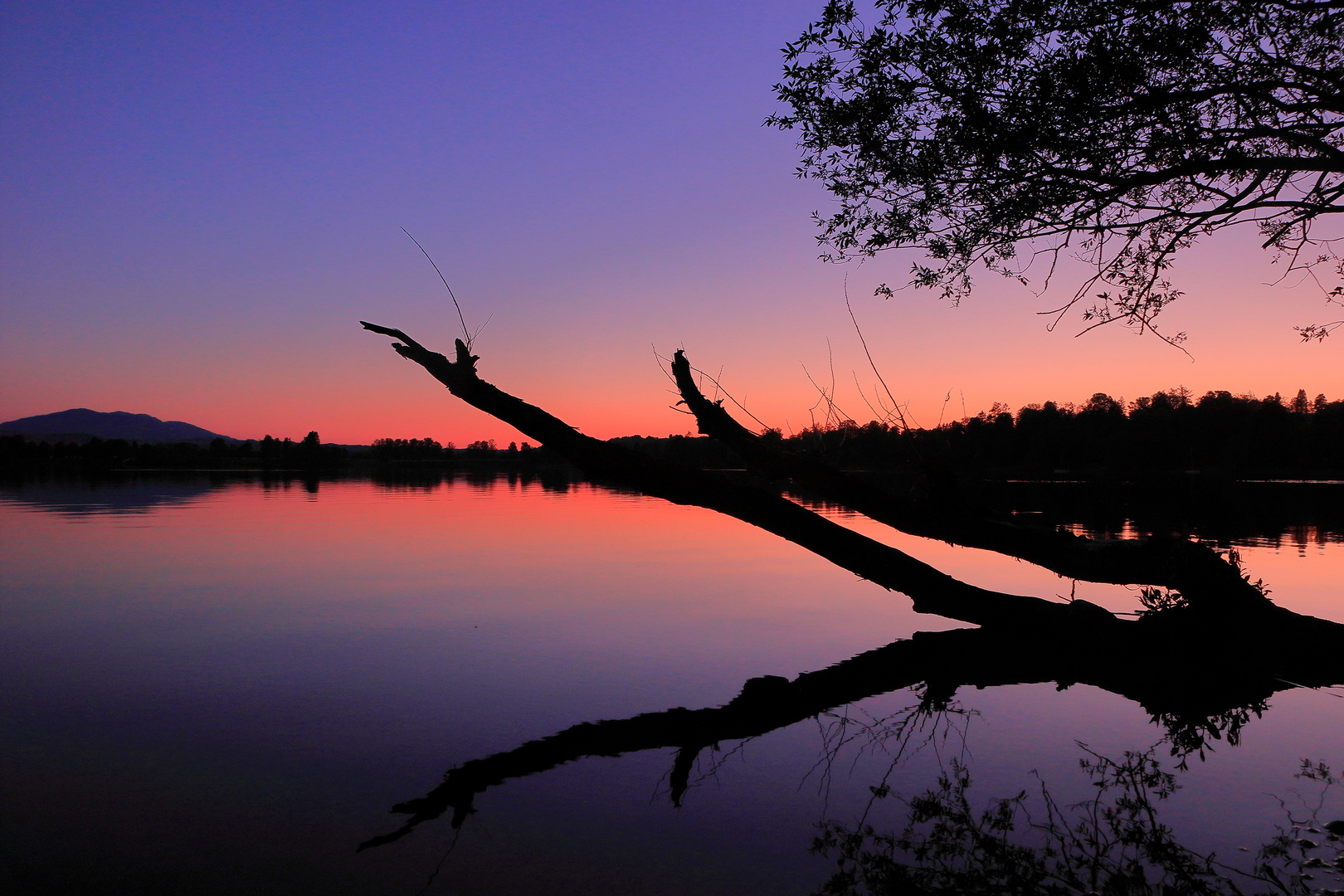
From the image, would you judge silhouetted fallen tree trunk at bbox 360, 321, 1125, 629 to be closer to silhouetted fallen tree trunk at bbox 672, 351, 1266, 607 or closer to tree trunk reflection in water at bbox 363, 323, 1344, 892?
tree trunk reflection in water at bbox 363, 323, 1344, 892

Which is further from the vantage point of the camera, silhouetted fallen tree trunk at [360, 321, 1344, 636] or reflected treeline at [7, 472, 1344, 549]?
reflected treeline at [7, 472, 1344, 549]

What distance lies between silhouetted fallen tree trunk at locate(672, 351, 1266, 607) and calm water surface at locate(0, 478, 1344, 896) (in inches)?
55.6

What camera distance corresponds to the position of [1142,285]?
941 centimetres

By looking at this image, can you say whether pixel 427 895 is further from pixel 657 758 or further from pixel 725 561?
pixel 725 561

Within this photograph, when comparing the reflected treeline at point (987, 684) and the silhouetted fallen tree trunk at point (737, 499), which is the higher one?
the silhouetted fallen tree trunk at point (737, 499)

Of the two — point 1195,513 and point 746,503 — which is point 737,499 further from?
point 1195,513

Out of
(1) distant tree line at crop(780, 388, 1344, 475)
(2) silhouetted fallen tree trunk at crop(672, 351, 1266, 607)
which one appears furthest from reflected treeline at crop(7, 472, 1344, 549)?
(1) distant tree line at crop(780, 388, 1344, 475)

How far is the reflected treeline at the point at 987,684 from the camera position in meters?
6.62

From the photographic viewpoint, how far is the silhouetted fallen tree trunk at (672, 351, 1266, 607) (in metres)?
8.64

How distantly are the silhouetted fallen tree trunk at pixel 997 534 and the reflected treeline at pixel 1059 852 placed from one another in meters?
3.08

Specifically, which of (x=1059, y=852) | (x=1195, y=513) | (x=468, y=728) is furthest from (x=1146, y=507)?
(x=468, y=728)

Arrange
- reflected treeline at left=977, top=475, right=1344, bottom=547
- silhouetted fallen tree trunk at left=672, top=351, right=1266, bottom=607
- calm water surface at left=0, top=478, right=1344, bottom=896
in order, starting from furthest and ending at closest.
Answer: reflected treeline at left=977, top=475, right=1344, bottom=547 < silhouetted fallen tree trunk at left=672, top=351, right=1266, bottom=607 < calm water surface at left=0, top=478, right=1344, bottom=896

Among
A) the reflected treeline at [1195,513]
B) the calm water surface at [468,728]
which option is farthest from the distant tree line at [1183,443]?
the calm water surface at [468,728]

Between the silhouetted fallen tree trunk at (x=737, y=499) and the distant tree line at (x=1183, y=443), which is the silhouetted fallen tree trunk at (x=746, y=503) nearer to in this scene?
the silhouetted fallen tree trunk at (x=737, y=499)
